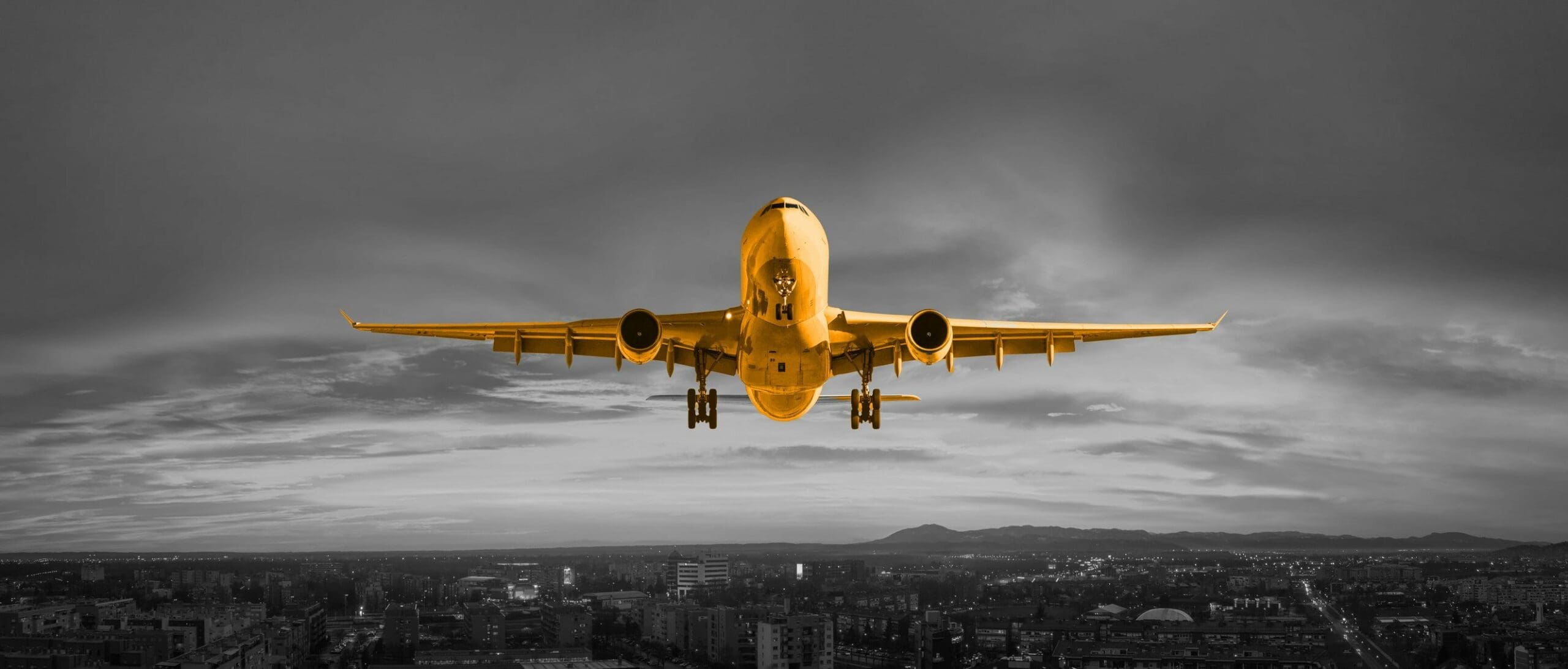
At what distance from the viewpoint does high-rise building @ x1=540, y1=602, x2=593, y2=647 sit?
11994 cm

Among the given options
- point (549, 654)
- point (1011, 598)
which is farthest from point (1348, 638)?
point (549, 654)

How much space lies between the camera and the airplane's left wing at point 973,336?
102 ft

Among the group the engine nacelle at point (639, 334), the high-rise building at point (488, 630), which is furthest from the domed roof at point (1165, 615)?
the engine nacelle at point (639, 334)

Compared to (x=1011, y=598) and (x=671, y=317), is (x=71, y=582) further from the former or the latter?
(x=671, y=317)

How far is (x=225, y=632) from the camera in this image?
11844 centimetres

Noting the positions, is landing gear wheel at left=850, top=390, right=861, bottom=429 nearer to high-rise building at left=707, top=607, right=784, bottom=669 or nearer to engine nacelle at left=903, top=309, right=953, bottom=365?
engine nacelle at left=903, top=309, right=953, bottom=365

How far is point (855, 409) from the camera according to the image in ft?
116

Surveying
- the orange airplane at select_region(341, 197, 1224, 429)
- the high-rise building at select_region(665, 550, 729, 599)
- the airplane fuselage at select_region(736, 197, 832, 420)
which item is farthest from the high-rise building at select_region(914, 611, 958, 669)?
the airplane fuselage at select_region(736, 197, 832, 420)

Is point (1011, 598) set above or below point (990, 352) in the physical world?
below

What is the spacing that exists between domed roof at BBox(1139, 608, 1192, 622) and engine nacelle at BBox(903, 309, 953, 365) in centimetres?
9967

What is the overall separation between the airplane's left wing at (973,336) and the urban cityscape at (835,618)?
61389 mm

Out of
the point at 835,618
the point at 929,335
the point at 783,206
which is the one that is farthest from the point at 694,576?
the point at 783,206

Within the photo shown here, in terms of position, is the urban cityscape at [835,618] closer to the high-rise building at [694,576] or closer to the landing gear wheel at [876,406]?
the high-rise building at [694,576]

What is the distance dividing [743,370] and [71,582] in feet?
517
